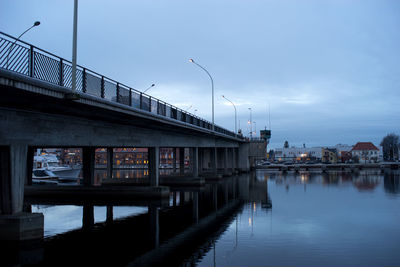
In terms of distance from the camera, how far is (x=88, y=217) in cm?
2303

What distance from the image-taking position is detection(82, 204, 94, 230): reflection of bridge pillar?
797 inches

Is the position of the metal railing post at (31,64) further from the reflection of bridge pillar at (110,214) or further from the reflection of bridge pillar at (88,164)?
the reflection of bridge pillar at (88,164)

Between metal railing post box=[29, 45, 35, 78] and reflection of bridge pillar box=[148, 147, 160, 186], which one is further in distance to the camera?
reflection of bridge pillar box=[148, 147, 160, 186]

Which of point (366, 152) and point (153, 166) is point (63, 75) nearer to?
point (153, 166)

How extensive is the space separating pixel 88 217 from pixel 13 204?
804 centimetres

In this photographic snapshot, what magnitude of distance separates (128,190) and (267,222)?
50.7ft

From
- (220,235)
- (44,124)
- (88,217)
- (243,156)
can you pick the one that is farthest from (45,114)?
(243,156)

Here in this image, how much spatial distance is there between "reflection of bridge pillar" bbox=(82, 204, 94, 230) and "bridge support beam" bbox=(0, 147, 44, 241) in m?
4.26

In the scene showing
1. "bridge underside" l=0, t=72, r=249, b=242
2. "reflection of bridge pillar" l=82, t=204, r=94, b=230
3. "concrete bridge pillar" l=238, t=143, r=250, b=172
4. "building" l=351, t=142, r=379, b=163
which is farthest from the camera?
"building" l=351, t=142, r=379, b=163

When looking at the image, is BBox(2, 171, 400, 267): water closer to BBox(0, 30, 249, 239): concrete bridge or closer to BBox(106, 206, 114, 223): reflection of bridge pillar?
BBox(106, 206, 114, 223): reflection of bridge pillar

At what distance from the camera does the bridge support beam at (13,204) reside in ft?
49.1

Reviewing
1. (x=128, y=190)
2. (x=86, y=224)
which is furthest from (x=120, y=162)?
(x=86, y=224)

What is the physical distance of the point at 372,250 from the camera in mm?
13773

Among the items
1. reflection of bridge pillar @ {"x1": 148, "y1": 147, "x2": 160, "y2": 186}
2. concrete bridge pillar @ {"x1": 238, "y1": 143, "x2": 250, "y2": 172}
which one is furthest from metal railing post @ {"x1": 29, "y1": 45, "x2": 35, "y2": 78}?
concrete bridge pillar @ {"x1": 238, "y1": 143, "x2": 250, "y2": 172}
